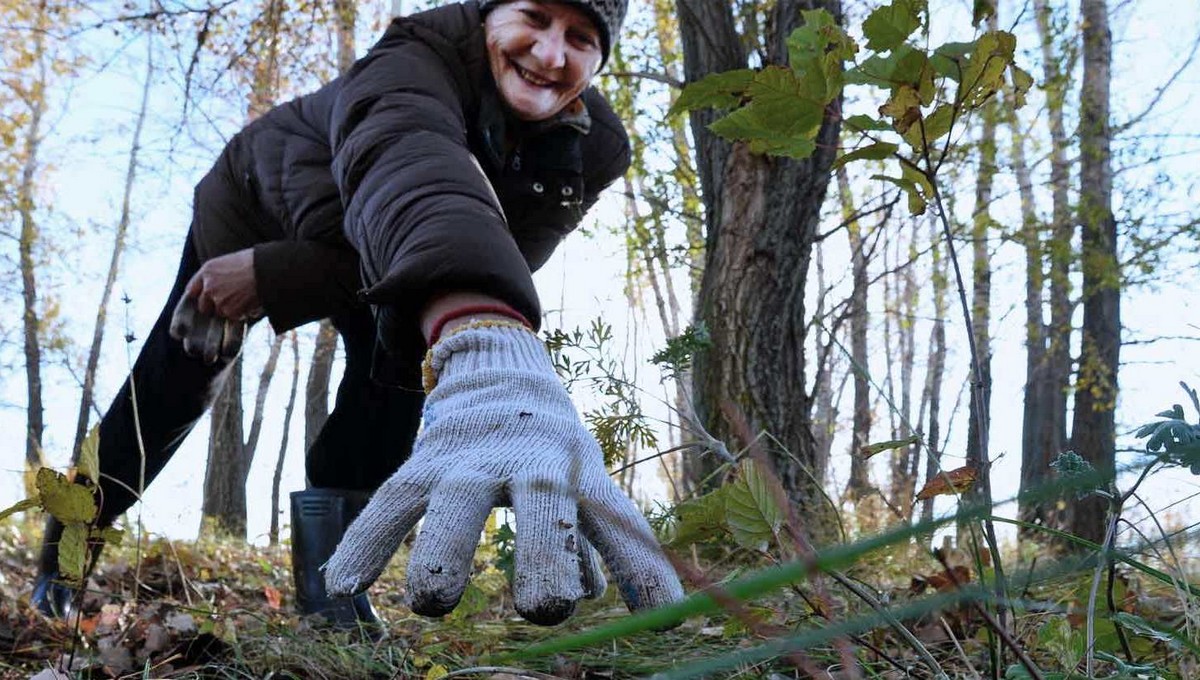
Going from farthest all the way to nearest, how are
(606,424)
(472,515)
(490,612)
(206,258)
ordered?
(206,258) → (490,612) → (606,424) → (472,515)

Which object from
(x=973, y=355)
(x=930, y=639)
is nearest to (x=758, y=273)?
(x=930, y=639)

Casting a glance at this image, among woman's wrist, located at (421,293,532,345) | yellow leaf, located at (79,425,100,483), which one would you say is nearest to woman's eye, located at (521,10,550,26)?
woman's wrist, located at (421,293,532,345)

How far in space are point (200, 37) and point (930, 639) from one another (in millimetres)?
5043

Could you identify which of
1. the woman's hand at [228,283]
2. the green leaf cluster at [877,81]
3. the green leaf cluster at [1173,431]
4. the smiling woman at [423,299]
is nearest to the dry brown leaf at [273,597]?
the smiling woman at [423,299]

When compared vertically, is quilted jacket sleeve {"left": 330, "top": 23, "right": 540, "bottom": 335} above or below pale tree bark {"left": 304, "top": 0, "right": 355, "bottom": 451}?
below

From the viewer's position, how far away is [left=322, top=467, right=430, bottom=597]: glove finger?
102 cm

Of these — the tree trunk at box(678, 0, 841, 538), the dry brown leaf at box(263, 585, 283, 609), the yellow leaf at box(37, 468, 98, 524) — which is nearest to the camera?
the yellow leaf at box(37, 468, 98, 524)

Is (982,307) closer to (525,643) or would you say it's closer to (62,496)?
(525,643)

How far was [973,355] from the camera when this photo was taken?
→ 1.01 m

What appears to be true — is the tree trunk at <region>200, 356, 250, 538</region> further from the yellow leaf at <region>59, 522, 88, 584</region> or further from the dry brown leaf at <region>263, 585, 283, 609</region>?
the yellow leaf at <region>59, 522, 88, 584</region>

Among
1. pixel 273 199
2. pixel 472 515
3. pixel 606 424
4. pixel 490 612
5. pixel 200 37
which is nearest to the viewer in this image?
pixel 472 515

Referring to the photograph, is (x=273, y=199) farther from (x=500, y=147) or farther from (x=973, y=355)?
(x=973, y=355)

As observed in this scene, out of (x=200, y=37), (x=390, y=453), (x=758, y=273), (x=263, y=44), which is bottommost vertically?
(x=390, y=453)

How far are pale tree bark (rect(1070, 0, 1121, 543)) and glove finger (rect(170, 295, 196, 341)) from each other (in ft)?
27.3
